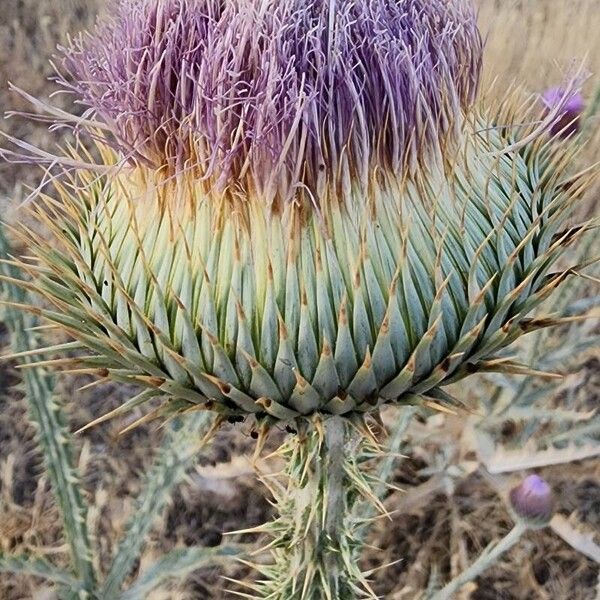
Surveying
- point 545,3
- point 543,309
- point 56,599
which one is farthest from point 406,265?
point 545,3

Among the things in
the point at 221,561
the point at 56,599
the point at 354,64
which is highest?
the point at 354,64

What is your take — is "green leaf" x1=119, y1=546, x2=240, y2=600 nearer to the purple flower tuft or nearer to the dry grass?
the dry grass

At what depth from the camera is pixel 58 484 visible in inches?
84.4

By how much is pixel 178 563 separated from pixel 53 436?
1.52ft

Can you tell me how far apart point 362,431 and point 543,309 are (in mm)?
1726

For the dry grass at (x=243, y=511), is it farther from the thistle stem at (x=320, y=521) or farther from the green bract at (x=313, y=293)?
the green bract at (x=313, y=293)

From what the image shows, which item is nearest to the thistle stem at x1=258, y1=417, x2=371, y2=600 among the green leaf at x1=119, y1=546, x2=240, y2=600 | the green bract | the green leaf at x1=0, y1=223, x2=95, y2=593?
the green bract

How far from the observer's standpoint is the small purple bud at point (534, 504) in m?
2.27

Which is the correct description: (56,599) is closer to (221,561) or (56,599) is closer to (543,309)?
(221,561)

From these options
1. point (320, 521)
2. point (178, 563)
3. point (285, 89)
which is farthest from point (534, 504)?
→ point (285, 89)

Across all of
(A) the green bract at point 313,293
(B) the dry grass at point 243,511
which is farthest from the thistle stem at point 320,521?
(B) the dry grass at point 243,511

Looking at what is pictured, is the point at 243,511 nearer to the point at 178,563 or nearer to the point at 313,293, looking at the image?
the point at 178,563

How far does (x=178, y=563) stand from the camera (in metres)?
2.15

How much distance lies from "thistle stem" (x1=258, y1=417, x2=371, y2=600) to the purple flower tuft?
506 mm
